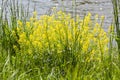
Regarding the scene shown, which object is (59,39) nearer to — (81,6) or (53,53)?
(53,53)

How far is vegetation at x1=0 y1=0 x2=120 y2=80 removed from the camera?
3.55 metres

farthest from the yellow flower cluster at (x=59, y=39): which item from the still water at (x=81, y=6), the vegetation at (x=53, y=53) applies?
the still water at (x=81, y=6)

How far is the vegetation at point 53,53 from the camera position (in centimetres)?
355

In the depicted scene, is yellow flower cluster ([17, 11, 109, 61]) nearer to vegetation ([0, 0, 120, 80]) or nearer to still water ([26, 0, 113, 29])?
vegetation ([0, 0, 120, 80])

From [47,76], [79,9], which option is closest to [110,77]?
[47,76]

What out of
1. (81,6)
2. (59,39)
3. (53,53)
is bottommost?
(53,53)

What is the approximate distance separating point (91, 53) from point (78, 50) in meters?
0.40

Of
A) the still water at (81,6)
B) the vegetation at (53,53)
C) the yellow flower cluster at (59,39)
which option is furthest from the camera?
the still water at (81,6)

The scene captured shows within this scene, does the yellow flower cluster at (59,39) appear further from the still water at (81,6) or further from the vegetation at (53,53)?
the still water at (81,6)

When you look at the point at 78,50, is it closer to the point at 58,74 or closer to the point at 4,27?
the point at 58,74

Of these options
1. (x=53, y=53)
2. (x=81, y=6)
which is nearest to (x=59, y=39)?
(x=53, y=53)

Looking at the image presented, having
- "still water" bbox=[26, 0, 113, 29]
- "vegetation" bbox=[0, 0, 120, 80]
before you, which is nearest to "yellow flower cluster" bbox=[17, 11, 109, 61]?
"vegetation" bbox=[0, 0, 120, 80]

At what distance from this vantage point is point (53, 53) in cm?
429

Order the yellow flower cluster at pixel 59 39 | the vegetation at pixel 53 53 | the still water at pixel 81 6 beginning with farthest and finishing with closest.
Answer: the still water at pixel 81 6 < the yellow flower cluster at pixel 59 39 < the vegetation at pixel 53 53
